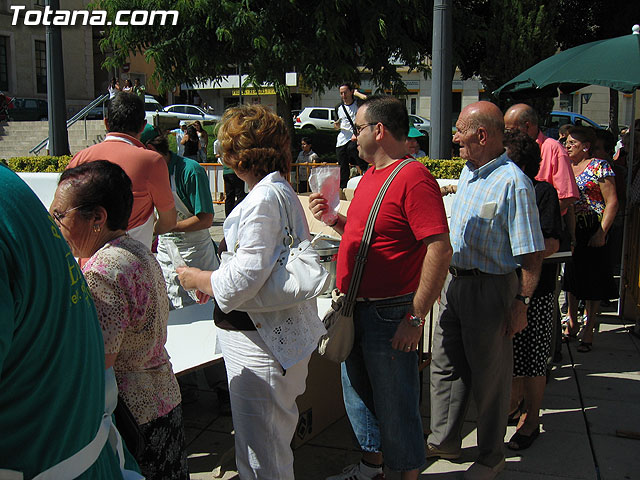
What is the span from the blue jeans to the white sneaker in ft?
0.81

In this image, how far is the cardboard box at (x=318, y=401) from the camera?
12.0ft

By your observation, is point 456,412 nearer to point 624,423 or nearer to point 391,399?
point 391,399

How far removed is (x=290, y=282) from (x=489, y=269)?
4.18 ft

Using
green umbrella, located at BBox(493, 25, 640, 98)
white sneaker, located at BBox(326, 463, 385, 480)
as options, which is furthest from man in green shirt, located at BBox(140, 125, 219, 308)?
green umbrella, located at BBox(493, 25, 640, 98)

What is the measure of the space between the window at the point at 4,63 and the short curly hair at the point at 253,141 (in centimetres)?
4036

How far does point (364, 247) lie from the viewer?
275 cm

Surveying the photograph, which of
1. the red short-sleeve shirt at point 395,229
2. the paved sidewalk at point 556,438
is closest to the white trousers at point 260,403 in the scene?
the red short-sleeve shirt at point 395,229

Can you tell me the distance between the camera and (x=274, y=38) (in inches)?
691

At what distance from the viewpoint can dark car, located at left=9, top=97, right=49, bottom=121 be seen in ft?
98.2

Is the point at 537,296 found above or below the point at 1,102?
below

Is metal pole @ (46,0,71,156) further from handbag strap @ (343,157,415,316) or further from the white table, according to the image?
handbag strap @ (343,157,415,316)

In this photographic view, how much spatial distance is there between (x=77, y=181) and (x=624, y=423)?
369cm

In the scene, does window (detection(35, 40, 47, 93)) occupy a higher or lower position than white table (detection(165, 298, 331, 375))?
higher

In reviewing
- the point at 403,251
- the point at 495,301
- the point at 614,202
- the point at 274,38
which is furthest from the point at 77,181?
the point at 274,38
